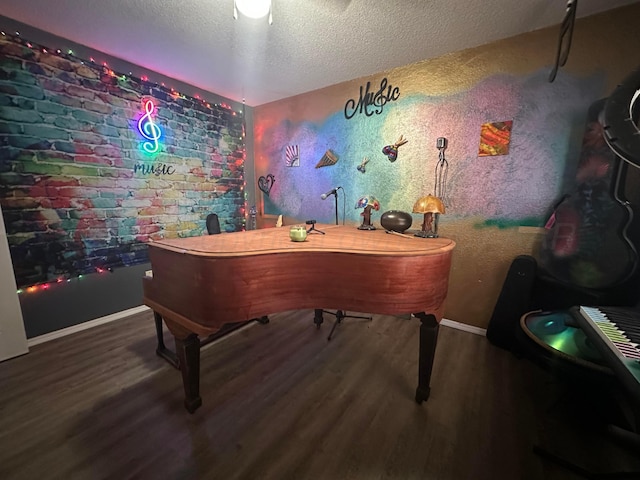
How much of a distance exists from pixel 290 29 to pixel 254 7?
1.30 ft

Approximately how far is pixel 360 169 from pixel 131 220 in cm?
233

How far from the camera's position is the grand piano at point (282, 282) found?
116 centimetres

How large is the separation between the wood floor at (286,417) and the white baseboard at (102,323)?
2.9 inches

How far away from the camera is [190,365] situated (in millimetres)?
1316

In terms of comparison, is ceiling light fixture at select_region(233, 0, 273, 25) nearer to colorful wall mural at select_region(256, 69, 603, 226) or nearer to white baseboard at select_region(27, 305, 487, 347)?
colorful wall mural at select_region(256, 69, 603, 226)

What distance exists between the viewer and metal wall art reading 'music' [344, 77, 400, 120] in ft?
8.04

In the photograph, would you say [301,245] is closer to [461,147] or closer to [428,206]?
[428,206]

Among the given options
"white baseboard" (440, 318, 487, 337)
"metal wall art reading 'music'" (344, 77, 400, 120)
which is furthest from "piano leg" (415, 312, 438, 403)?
"metal wall art reading 'music'" (344, 77, 400, 120)

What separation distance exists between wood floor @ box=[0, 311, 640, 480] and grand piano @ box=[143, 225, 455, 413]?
27cm

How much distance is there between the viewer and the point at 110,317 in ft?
7.83

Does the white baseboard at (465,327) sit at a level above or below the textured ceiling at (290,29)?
below

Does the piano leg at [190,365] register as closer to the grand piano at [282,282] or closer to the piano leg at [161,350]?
the grand piano at [282,282]

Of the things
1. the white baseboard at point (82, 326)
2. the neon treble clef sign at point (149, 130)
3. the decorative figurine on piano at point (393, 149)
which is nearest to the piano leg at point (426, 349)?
the decorative figurine on piano at point (393, 149)

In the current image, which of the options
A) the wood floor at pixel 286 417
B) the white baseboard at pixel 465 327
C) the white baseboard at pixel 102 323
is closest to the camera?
the wood floor at pixel 286 417
